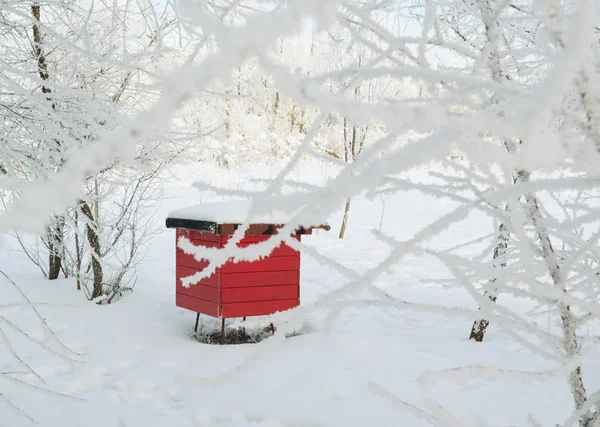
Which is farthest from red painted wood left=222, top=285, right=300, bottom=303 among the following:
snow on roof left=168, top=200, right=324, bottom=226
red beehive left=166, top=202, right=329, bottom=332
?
snow on roof left=168, top=200, right=324, bottom=226

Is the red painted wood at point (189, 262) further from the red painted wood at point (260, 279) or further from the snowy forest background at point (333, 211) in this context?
the snowy forest background at point (333, 211)

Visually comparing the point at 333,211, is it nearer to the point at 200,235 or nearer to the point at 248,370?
the point at 248,370

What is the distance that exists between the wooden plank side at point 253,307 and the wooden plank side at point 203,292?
0.13 meters

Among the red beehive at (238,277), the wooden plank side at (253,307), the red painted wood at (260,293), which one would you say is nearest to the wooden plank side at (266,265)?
Result: the red beehive at (238,277)

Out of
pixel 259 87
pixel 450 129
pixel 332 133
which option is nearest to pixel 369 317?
pixel 450 129

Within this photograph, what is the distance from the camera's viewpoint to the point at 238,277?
432 cm

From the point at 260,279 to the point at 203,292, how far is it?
53cm

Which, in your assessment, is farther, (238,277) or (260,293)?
(260,293)

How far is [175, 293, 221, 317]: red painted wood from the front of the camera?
4.32m

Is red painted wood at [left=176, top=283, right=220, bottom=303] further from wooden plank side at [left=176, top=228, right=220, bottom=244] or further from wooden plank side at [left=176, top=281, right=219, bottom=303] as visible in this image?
wooden plank side at [left=176, top=228, right=220, bottom=244]

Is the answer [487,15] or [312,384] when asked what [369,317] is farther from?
[487,15]

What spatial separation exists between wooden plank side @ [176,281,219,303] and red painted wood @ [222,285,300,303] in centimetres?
9

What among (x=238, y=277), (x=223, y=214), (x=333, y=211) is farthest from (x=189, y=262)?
(x=333, y=211)

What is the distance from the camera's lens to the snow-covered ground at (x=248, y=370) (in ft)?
9.73
